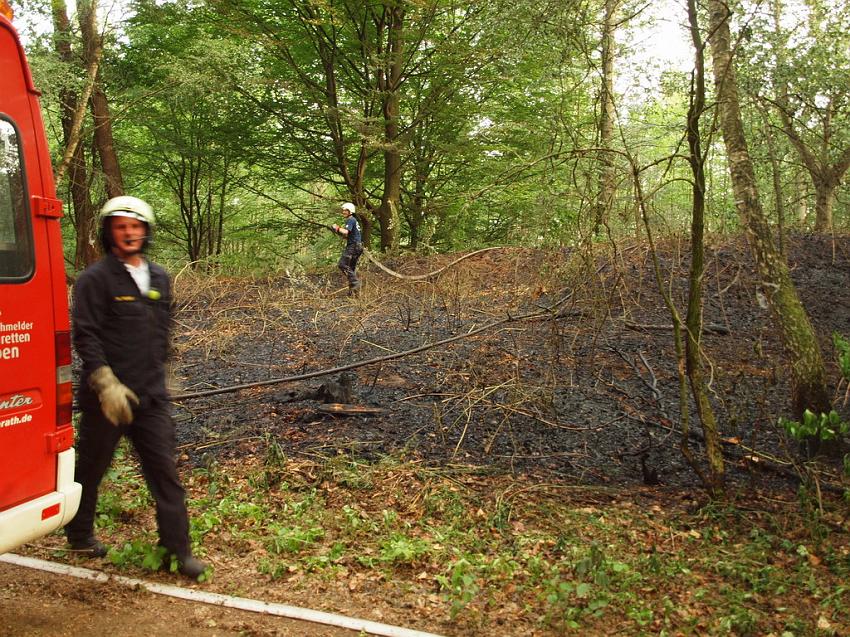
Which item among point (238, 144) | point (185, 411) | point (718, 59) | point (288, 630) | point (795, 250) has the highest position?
point (238, 144)

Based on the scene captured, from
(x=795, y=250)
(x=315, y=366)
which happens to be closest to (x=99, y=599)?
(x=315, y=366)

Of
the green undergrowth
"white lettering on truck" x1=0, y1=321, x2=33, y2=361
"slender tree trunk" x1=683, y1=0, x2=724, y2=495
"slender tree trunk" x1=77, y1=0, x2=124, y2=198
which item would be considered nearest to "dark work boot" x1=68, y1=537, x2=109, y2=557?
the green undergrowth

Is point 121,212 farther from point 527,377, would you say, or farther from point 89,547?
point 527,377

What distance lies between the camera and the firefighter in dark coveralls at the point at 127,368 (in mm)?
3697

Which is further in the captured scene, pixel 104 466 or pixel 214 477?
pixel 214 477

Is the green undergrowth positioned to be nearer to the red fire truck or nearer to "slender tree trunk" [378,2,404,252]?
the red fire truck

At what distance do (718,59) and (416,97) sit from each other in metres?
11.7

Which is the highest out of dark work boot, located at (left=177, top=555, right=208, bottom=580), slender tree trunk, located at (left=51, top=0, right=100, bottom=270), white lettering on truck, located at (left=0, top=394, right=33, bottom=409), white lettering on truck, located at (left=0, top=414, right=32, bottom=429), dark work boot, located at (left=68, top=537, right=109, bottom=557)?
slender tree trunk, located at (left=51, top=0, right=100, bottom=270)

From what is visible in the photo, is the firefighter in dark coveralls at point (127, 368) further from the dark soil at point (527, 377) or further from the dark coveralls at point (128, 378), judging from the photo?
the dark soil at point (527, 377)

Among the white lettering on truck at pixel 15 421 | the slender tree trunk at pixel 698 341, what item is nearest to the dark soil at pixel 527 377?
the slender tree trunk at pixel 698 341

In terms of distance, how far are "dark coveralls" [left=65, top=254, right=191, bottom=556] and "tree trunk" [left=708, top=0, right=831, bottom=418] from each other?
540 centimetres

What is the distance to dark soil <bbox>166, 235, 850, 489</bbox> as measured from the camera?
6336 mm

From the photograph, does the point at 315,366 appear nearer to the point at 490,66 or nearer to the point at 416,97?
the point at 490,66

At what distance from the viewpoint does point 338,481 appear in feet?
18.7
